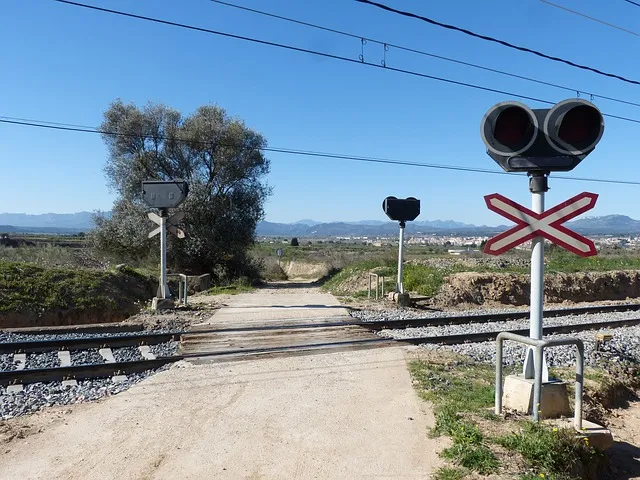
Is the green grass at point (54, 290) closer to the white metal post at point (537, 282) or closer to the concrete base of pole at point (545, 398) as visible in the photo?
the concrete base of pole at point (545, 398)

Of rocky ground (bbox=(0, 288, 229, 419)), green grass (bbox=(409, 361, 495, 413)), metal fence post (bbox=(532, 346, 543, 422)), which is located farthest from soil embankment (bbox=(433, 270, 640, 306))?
metal fence post (bbox=(532, 346, 543, 422))

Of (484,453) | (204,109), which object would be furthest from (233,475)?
(204,109)

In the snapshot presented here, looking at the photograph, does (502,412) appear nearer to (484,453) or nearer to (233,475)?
(484,453)

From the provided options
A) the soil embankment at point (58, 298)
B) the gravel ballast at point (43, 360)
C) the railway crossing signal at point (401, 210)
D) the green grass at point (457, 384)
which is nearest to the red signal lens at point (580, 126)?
the green grass at point (457, 384)

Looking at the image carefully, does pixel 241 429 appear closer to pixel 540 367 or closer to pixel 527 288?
pixel 540 367

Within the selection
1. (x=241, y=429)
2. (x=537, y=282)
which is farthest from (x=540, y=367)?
(x=241, y=429)

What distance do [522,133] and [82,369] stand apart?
6.61m

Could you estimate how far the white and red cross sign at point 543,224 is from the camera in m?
5.48

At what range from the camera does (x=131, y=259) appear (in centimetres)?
2945

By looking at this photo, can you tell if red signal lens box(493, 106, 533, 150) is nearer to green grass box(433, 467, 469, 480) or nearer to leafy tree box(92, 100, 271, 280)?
green grass box(433, 467, 469, 480)

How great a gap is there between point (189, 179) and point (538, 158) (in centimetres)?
2610

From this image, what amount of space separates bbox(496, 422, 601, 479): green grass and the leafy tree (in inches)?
963

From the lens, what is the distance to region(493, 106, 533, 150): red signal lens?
5.54 m

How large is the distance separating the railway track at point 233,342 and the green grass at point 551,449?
481 cm
